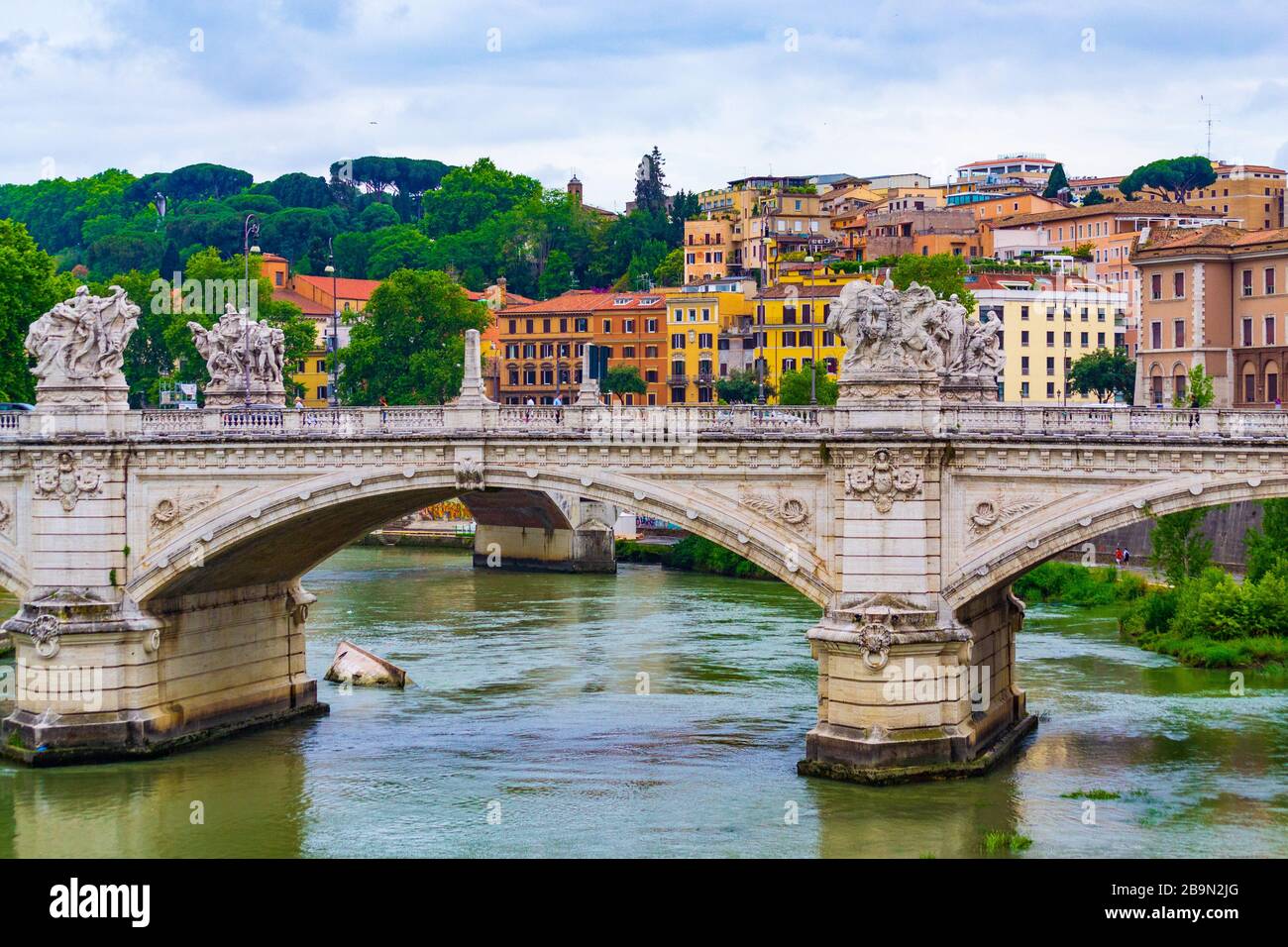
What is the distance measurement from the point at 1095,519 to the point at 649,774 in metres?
7.63

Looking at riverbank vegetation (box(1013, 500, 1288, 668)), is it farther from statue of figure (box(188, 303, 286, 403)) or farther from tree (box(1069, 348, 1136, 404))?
statue of figure (box(188, 303, 286, 403))

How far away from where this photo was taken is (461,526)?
7131 centimetres

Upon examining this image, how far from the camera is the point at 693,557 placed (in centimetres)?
6116

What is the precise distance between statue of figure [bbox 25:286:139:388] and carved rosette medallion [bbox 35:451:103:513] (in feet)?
4.09

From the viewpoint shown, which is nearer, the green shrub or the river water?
the river water

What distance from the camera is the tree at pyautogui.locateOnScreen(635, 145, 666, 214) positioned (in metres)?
110

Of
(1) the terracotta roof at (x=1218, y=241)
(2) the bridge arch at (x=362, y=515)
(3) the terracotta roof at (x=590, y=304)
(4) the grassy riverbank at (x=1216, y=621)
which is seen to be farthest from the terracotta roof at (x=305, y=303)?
(2) the bridge arch at (x=362, y=515)

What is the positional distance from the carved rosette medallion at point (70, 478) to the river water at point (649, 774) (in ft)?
13.9

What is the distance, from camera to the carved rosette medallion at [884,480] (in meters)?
28.4

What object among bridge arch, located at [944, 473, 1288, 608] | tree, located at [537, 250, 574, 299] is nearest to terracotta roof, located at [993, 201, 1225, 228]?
tree, located at [537, 250, 574, 299]

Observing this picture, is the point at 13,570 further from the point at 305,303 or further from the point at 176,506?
the point at 305,303

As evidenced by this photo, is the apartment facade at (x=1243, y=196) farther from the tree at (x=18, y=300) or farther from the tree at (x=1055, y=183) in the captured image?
the tree at (x=18, y=300)
